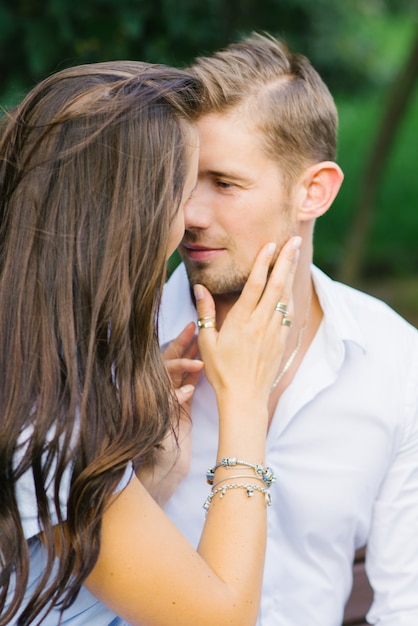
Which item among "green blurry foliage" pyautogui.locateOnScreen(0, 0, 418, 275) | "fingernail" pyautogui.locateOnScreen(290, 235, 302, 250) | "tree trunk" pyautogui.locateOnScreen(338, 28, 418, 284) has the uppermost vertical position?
"green blurry foliage" pyautogui.locateOnScreen(0, 0, 418, 275)

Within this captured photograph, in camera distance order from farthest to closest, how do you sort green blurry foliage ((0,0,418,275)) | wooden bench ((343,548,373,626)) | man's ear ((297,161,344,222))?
green blurry foliage ((0,0,418,275)) < wooden bench ((343,548,373,626)) < man's ear ((297,161,344,222))

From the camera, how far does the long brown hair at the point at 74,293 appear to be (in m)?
1.64

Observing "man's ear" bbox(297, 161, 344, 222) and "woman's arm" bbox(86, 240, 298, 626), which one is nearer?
"woman's arm" bbox(86, 240, 298, 626)

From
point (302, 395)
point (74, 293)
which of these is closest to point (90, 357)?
point (74, 293)

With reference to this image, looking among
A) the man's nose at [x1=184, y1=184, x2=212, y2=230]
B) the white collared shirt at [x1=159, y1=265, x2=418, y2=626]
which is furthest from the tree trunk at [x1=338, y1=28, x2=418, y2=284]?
the man's nose at [x1=184, y1=184, x2=212, y2=230]

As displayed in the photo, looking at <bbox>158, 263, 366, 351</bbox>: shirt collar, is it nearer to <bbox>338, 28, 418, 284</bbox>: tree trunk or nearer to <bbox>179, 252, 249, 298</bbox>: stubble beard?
<bbox>179, 252, 249, 298</bbox>: stubble beard

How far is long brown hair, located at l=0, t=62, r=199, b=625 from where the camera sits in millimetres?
1641

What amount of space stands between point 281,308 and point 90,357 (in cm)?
65

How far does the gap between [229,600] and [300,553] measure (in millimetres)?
626

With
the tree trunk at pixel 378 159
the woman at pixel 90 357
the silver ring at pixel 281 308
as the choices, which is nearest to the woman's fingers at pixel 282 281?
the silver ring at pixel 281 308

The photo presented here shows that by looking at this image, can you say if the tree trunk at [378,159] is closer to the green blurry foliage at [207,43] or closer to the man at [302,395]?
the green blurry foliage at [207,43]

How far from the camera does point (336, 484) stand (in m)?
2.28

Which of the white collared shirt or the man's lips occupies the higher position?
the man's lips

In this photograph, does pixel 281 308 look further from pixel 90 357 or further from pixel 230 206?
pixel 90 357
